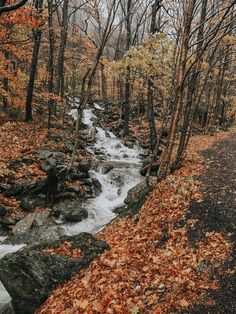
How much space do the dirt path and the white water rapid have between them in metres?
4.11

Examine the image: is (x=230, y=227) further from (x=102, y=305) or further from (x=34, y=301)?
(x=34, y=301)

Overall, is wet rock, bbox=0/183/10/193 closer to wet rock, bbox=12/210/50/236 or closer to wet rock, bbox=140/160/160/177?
wet rock, bbox=12/210/50/236

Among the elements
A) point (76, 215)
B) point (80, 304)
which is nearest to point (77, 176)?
point (76, 215)

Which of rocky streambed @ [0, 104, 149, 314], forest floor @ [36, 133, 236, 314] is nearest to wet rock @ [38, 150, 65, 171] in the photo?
rocky streambed @ [0, 104, 149, 314]

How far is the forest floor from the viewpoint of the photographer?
512cm

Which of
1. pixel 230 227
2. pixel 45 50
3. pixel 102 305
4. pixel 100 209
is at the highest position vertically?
pixel 45 50

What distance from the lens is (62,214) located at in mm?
11102

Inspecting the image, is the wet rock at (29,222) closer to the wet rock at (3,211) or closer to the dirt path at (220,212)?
the wet rock at (3,211)

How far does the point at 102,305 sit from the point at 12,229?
5717 millimetres

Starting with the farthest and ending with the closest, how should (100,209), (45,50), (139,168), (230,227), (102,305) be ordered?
(45,50)
(139,168)
(100,209)
(230,227)
(102,305)

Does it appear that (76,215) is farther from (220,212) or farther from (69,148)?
(69,148)

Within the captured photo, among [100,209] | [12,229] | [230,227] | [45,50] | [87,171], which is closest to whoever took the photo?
[230,227]

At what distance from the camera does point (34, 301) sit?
6.11 m

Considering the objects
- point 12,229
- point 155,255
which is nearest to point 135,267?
point 155,255
